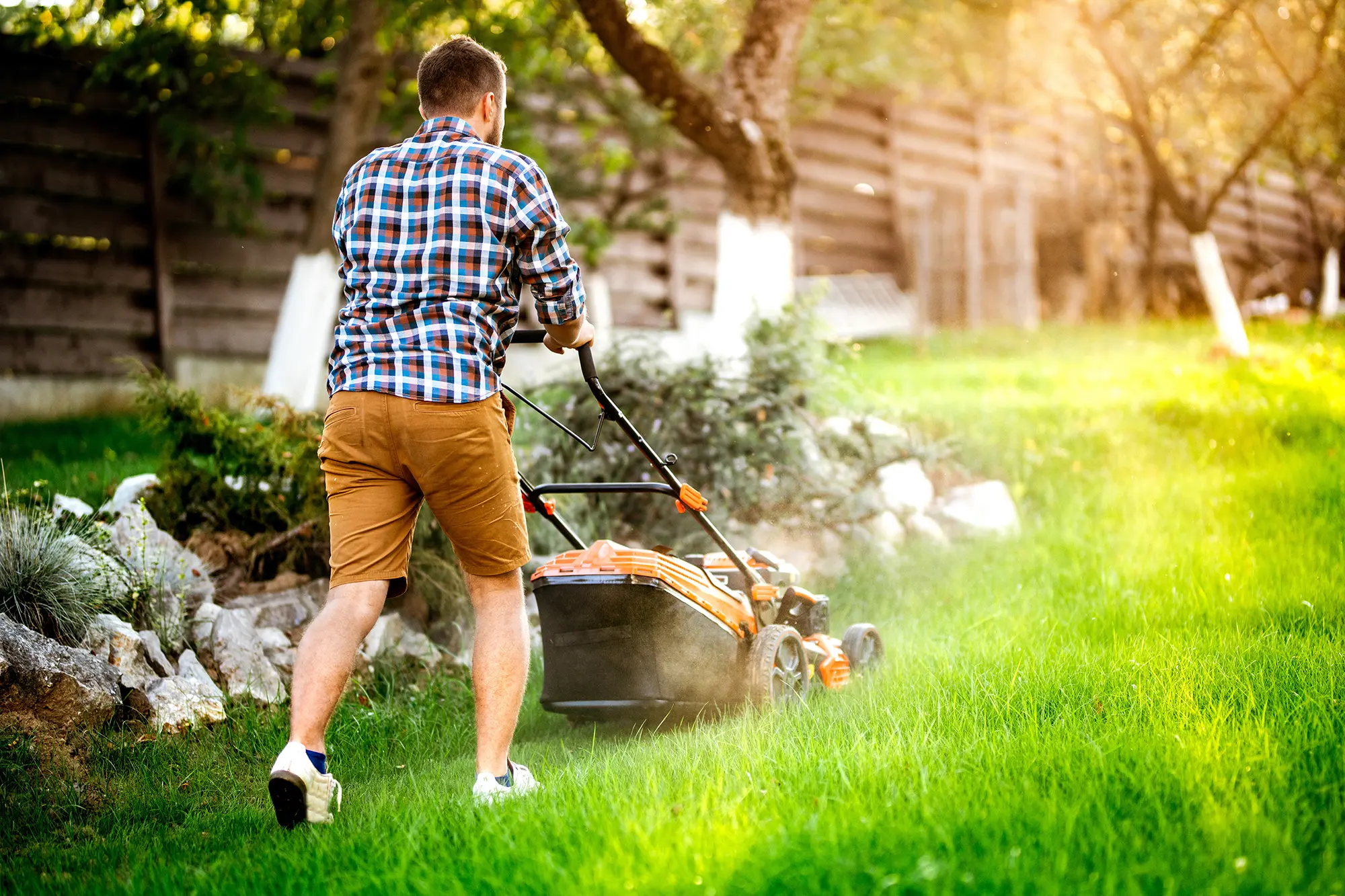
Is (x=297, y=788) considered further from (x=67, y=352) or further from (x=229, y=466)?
(x=67, y=352)

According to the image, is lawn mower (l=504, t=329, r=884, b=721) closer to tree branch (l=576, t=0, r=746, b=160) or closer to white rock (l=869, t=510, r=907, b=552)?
white rock (l=869, t=510, r=907, b=552)

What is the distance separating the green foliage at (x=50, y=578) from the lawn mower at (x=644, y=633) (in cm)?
161

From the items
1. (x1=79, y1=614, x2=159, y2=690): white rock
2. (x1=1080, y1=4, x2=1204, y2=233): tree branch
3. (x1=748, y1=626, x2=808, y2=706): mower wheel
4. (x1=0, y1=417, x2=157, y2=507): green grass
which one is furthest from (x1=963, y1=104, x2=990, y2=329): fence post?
(x1=79, y1=614, x2=159, y2=690): white rock

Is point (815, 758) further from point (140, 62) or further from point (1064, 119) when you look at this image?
point (1064, 119)

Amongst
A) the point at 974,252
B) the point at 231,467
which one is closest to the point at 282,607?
the point at 231,467

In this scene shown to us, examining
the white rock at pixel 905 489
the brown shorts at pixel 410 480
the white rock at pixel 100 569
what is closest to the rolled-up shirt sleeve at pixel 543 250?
the brown shorts at pixel 410 480

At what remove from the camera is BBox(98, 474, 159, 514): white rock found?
5715 mm

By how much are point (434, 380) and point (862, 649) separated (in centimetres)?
226

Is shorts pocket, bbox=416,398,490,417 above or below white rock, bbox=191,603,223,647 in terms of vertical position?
above

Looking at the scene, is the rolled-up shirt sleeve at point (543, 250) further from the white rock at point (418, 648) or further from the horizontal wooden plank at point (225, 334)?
the horizontal wooden plank at point (225, 334)

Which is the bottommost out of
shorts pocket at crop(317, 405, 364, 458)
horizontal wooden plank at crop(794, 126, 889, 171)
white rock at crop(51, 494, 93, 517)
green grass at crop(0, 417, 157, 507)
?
white rock at crop(51, 494, 93, 517)

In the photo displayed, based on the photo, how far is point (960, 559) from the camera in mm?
6703

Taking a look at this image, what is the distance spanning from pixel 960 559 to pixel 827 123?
9782 millimetres

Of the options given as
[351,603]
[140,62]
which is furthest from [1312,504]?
[140,62]
